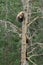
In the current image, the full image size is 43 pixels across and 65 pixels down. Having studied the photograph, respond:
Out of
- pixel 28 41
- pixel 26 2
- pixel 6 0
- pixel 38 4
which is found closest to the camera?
pixel 26 2

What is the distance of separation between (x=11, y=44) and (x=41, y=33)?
0.85m

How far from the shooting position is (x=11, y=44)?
6.40m

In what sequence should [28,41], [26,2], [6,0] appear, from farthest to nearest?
[6,0] < [28,41] < [26,2]

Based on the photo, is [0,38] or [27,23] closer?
[27,23]

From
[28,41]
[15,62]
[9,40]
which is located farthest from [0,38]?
[28,41]

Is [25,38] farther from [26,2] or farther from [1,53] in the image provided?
[1,53]

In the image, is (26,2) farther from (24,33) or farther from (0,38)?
(0,38)

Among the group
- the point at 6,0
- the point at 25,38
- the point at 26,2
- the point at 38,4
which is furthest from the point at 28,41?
the point at 6,0

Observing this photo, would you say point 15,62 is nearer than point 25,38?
No

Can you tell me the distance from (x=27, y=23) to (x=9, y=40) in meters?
2.21

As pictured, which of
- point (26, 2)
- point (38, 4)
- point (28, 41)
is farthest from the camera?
point (38, 4)

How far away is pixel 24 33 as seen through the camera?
13.4ft

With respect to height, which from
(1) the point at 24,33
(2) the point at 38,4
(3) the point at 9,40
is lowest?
(3) the point at 9,40

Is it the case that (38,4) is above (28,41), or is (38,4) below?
above
